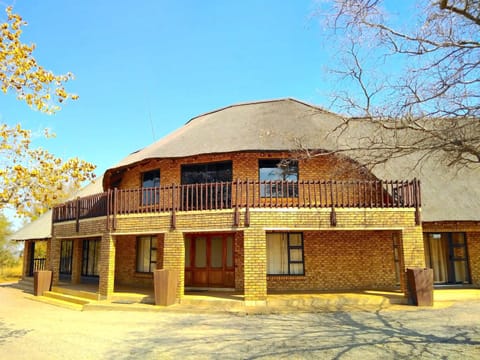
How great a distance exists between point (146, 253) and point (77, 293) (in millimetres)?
3151

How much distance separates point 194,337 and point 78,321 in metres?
4.25

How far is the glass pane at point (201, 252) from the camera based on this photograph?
1494 centimetres

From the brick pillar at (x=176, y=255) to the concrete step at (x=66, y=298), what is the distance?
3.56 m

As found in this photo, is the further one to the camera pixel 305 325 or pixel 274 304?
pixel 274 304

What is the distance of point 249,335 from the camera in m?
8.24

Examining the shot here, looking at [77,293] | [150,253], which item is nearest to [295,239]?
[150,253]

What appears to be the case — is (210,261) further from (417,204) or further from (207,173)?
A: (417,204)

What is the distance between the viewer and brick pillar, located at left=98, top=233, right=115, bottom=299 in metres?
13.2

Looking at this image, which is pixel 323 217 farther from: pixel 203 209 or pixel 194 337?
pixel 194 337

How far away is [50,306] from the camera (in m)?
13.9

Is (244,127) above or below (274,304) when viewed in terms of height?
above

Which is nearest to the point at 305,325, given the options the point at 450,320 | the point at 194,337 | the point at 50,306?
the point at 194,337

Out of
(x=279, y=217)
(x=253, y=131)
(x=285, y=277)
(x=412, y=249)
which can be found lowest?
(x=285, y=277)

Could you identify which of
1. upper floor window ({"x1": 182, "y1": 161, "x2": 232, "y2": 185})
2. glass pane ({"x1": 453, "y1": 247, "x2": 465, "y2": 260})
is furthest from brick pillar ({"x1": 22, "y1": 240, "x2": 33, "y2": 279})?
glass pane ({"x1": 453, "y1": 247, "x2": 465, "y2": 260})
